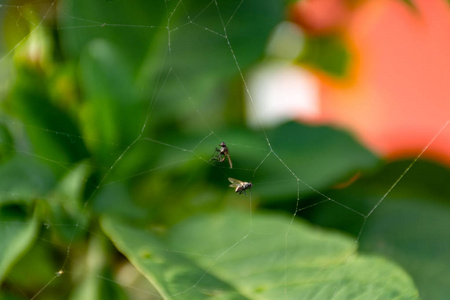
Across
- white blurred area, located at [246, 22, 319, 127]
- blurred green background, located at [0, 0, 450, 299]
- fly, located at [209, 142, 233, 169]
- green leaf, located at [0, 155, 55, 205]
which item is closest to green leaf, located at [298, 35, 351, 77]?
white blurred area, located at [246, 22, 319, 127]

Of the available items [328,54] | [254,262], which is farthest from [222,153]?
[328,54]

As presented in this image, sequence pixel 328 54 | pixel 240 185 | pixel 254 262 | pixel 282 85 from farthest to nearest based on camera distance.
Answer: pixel 282 85
pixel 328 54
pixel 240 185
pixel 254 262

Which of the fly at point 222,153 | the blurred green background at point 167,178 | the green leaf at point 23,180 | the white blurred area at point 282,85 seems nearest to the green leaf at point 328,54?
the white blurred area at point 282,85

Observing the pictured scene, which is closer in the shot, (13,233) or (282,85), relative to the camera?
(13,233)

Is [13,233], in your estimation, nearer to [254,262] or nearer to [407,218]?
[254,262]

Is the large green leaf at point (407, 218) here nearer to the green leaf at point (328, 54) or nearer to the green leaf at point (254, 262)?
the green leaf at point (254, 262)

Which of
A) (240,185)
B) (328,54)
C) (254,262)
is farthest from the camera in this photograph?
(328,54)

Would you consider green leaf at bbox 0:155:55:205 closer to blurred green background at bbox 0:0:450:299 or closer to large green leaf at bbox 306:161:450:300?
blurred green background at bbox 0:0:450:299
